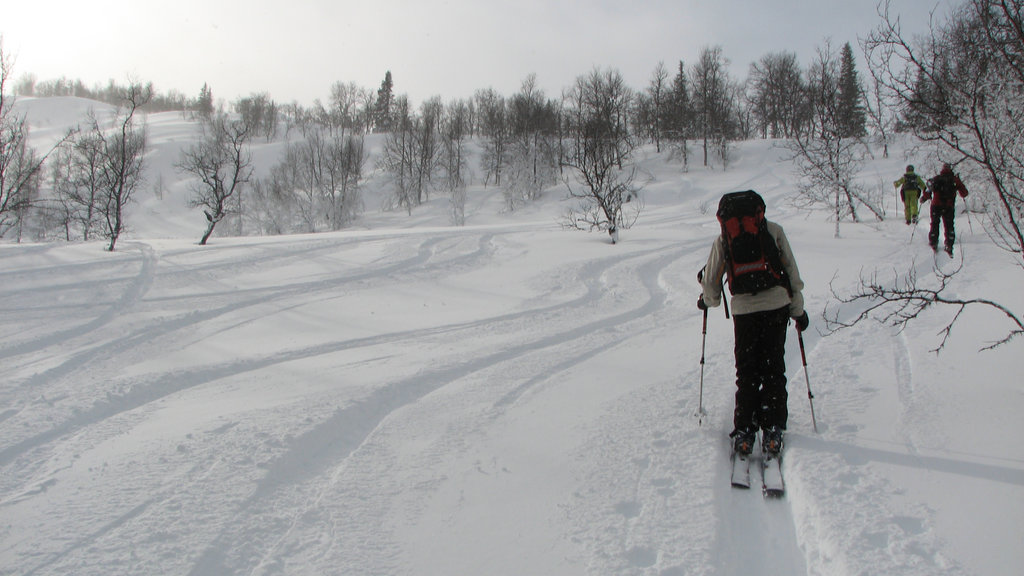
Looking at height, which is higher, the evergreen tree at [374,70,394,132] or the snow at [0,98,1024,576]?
the evergreen tree at [374,70,394,132]

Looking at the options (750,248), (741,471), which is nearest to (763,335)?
(750,248)

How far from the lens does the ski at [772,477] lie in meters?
3.38

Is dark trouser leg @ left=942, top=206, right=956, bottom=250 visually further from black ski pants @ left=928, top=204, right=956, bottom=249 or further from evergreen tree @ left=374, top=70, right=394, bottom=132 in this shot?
evergreen tree @ left=374, top=70, right=394, bottom=132

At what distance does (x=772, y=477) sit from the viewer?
354cm

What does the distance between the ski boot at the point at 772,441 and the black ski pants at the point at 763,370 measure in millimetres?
54

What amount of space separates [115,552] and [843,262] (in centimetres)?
1241

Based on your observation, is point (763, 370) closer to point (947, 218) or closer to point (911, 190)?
point (947, 218)

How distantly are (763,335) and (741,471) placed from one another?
984 mm

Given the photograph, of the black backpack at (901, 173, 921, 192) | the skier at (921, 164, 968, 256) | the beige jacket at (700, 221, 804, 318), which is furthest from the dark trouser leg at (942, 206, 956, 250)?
the beige jacket at (700, 221, 804, 318)

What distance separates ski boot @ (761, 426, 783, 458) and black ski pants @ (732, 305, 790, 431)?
5 centimetres

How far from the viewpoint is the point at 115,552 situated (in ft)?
9.29

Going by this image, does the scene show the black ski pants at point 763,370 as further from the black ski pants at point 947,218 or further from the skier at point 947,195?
the black ski pants at point 947,218

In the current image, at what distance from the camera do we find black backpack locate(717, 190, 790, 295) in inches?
150

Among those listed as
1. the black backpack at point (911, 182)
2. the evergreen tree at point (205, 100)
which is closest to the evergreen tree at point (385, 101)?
the evergreen tree at point (205, 100)
